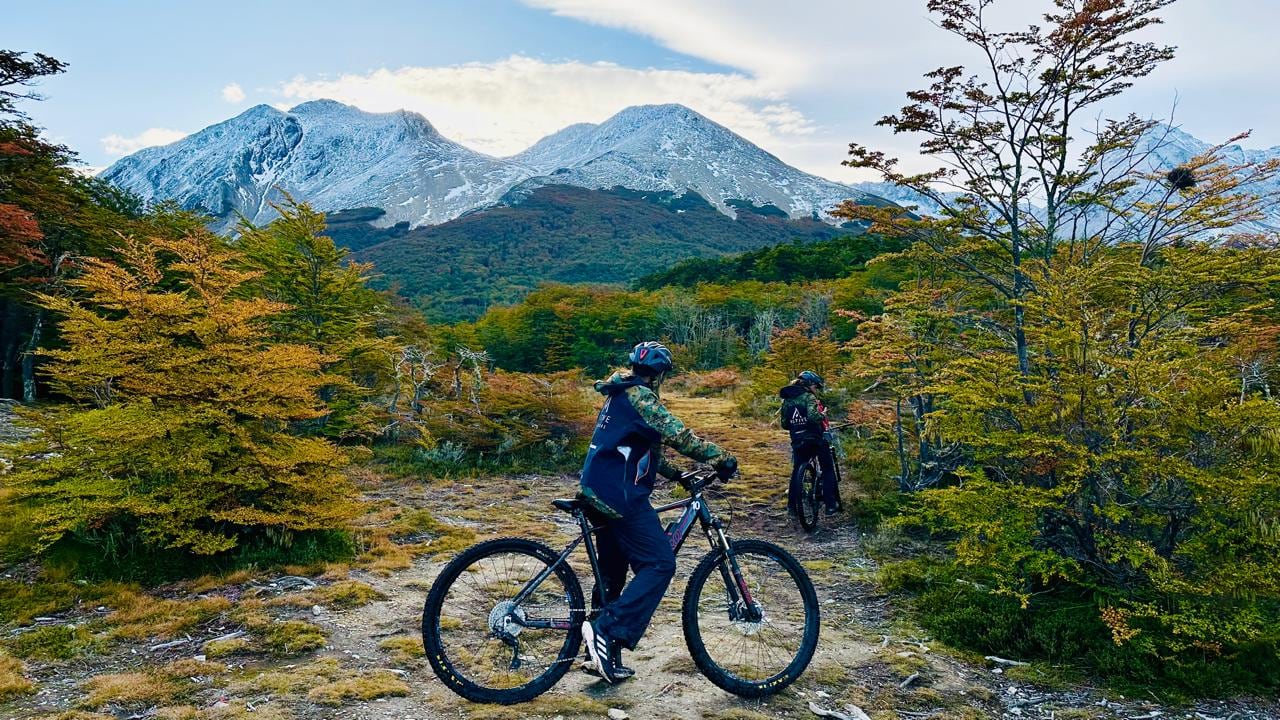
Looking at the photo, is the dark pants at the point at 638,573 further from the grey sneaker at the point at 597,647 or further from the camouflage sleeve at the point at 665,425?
the camouflage sleeve at the point at 665,425

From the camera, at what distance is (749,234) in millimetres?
110000

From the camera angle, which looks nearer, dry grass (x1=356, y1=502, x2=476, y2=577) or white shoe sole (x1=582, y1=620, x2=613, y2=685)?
white shoe sole (x1=582, y1=620, x2=613, y2=685)

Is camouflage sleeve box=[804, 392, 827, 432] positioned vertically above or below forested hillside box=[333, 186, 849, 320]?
below

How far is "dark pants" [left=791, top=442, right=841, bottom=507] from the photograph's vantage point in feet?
26.3

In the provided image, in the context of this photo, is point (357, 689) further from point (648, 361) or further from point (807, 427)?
point (807, 427)

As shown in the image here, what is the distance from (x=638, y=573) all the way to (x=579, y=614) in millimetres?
439

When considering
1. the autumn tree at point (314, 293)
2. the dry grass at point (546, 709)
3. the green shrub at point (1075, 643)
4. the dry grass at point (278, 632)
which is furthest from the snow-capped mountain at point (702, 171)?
the dry grass at point (546, 709)

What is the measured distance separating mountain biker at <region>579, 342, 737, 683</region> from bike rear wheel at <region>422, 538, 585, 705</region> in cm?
21

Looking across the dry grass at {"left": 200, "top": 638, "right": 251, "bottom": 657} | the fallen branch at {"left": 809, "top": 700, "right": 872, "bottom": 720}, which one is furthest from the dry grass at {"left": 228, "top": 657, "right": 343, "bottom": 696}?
the fallen branch at {"left": 809, "top": 700, "right": 872, "bottom": 720}

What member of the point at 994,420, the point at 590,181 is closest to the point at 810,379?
the point at 994,420

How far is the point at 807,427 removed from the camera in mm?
7906

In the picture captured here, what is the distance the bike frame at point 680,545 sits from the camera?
3.52 metres

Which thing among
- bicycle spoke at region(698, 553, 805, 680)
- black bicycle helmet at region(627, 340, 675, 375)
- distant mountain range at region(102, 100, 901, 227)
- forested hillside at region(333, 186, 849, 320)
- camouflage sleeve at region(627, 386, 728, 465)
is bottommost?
bicycle spoke at region(698, 553, 805, 680)

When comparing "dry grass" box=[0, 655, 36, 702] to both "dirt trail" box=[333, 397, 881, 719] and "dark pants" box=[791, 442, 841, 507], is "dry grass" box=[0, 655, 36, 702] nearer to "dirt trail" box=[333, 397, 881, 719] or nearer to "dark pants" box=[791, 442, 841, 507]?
"dirt trail" box=[333, 397, 881, 719]
